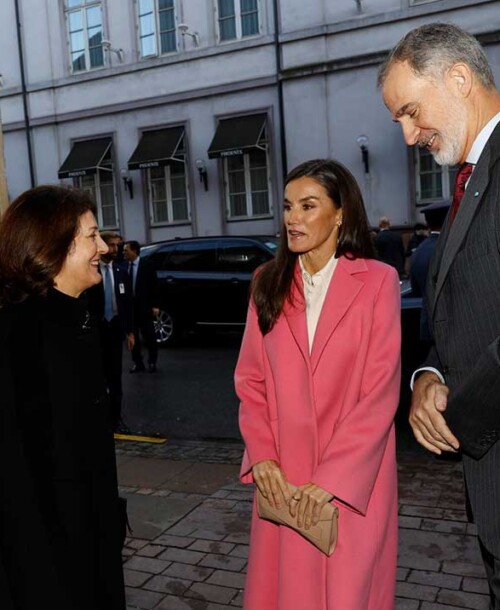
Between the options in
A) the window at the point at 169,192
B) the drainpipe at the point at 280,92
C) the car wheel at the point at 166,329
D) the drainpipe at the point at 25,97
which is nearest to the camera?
the car wheel at the point at 166,329

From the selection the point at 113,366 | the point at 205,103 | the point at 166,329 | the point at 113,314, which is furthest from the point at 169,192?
the point at 113,366

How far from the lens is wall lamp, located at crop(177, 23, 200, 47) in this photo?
17.2 metres

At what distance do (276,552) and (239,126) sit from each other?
15535 mm

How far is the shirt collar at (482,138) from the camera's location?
5.82 ft

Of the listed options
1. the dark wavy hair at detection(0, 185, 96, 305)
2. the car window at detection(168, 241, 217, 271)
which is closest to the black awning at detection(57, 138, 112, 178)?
the car window at detection(168, 241, 217, 271)

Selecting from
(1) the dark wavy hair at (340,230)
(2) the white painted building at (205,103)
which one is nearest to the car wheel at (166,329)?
(2) the white painted building at (205,103)

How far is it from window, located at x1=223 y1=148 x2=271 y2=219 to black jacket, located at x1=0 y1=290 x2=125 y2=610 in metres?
15.2

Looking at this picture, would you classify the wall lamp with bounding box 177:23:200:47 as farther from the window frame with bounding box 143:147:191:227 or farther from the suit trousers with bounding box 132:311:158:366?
the suit trousers with bounding box 132:311:158:366

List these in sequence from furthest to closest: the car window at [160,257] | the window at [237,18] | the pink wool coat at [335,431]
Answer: the window at [237,18]
the car window at [160,257]
the pink wool coat at [335,431]

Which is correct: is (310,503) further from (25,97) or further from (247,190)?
(25,97)

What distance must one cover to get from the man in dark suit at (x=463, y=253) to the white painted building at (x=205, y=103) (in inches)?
554

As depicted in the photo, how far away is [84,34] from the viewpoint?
1908 cm

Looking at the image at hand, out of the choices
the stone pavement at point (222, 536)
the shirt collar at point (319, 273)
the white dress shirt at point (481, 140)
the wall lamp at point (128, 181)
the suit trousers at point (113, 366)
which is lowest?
the stone pavement at point (222, 536)

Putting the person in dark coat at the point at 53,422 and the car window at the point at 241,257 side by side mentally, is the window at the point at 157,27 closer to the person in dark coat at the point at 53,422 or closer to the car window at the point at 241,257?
the car window at the point at 241,257
